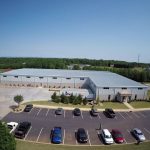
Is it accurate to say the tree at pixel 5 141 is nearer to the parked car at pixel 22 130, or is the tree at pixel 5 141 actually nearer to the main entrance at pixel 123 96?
the parked car at pixel 22 130

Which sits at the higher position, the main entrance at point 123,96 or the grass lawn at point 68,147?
the main entrance at point 123,96

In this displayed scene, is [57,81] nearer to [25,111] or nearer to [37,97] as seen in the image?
[37,97]

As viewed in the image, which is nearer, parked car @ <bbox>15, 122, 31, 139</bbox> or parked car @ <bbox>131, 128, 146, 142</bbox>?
parked car @ <bbox>15, 122, 31, 139</bbox>

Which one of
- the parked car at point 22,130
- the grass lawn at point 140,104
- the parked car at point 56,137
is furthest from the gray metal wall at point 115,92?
the parked car at point 22,130

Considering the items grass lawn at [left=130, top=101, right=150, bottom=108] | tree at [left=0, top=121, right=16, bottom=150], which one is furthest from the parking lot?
tree at [left=0, top=121, right=16, bottom=150]

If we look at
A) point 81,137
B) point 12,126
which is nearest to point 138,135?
point 81,137

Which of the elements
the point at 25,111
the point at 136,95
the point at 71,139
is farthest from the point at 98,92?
the point at 71,139

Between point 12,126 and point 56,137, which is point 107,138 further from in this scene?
point 12,126

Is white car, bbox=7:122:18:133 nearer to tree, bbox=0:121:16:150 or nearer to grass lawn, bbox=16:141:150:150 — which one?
grass lawn, bbox=16:141:150:150

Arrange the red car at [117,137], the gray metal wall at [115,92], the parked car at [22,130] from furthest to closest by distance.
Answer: the gray metal wall at [115,92] → the parked car at [22,130] → the red car at [117,137]
